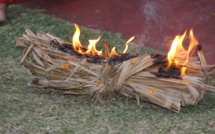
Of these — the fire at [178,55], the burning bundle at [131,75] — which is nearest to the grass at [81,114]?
the burning bundle at [131,75]

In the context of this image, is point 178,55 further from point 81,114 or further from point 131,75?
point 81,114

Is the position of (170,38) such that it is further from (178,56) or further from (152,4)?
(178,56)

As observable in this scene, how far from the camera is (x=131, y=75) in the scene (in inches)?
113

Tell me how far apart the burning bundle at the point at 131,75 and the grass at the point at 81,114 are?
0.08 metres

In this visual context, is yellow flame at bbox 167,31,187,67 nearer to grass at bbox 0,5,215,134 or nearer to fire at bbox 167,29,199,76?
fire at bbox 167,29,199,76

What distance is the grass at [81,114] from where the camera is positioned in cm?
244

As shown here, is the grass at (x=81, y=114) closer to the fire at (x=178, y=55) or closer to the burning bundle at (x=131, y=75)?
the burning bundle at (x=131, y=75)

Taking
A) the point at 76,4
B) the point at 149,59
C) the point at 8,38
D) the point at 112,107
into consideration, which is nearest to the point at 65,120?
the point at 112,107

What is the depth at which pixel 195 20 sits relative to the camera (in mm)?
4352

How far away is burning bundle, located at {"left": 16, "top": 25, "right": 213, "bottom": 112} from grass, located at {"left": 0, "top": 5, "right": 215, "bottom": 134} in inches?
3.1

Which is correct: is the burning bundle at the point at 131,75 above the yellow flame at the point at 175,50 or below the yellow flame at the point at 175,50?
below

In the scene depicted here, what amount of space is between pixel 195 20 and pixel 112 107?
6.53ft

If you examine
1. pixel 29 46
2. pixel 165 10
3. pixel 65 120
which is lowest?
pixel 65 120

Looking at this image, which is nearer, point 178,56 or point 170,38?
point 178,56
